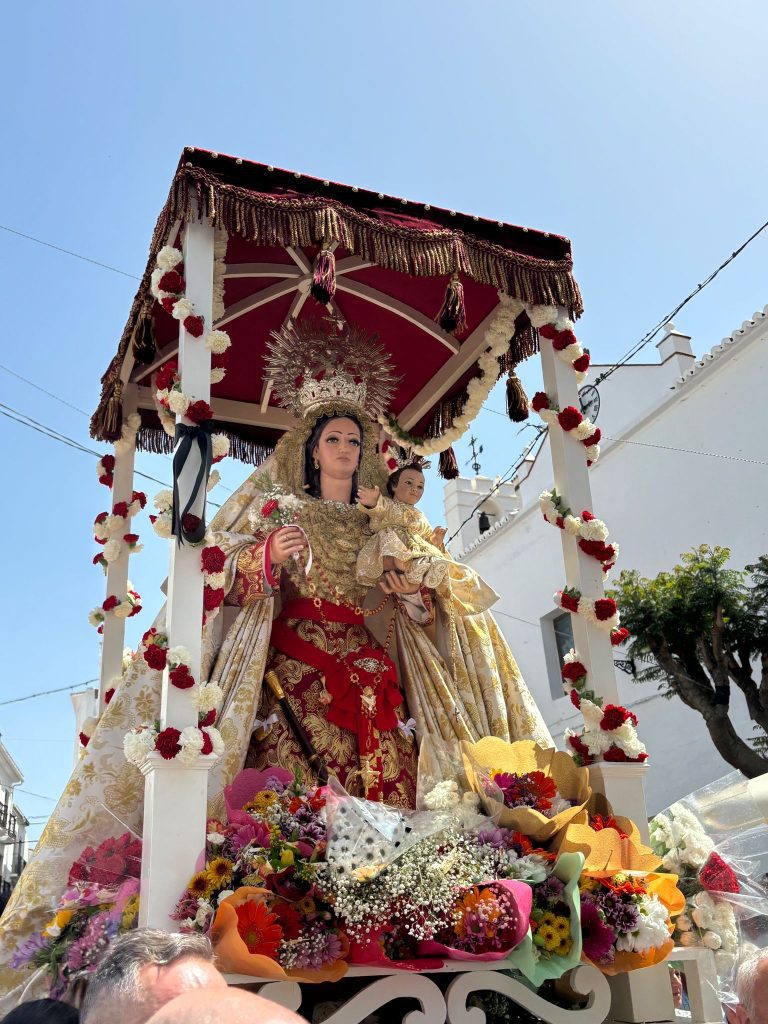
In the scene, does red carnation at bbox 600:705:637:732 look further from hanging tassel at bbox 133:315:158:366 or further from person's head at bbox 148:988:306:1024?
person's head at bbox 148:988:306:1024

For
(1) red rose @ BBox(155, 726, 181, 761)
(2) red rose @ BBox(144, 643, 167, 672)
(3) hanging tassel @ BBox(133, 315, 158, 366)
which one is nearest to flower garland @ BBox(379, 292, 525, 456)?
(3) hanging tassel @ BBox(133, 315, 158, 366)

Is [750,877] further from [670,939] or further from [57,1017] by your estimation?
[57,1017]

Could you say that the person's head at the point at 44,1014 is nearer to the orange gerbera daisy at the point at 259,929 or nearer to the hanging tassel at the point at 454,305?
the orange gerbera daisy at the point at 259,929

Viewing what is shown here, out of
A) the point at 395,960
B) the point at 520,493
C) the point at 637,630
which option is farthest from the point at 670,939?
the point at 520,493

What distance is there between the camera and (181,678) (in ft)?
13.5

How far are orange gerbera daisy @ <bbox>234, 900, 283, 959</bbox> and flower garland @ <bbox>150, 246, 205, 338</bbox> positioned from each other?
2475 mm

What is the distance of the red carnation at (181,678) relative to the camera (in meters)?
4.11

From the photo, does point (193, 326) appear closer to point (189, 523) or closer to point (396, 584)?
point (189, 523)

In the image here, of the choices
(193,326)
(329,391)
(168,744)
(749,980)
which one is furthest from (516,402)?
(749,980)

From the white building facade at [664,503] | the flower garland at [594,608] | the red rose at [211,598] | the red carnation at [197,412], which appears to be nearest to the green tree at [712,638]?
the white building facade at [664,503]

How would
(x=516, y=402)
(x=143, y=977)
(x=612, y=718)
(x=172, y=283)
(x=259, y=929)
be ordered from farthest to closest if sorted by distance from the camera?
(x=516, y=402) < (x=612, y=718) < (x=172, y=283) < (x=259, y=929) < (x=143, y=977)

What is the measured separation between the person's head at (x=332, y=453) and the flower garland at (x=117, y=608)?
150cm

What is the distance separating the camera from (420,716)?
5.35 meters

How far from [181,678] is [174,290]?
182 centimetres
